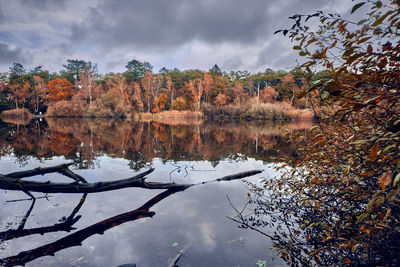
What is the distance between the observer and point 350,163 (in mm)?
2881

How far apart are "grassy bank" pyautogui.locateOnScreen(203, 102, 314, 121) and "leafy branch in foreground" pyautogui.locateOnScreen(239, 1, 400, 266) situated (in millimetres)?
38143

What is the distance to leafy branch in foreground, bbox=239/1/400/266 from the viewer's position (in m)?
1.43

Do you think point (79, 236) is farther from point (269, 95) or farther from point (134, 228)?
point (269, 95)

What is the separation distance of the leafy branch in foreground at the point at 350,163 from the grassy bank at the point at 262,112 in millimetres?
38143

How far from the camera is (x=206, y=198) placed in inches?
231

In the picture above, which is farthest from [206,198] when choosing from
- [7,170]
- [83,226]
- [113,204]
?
[7,170]

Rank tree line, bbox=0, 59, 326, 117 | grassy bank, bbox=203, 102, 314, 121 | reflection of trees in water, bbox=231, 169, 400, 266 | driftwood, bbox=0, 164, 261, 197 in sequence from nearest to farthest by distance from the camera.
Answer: reflection of trees in water, bbox=231, 169, 400, 266, driftwood, bbox=0, 164, 261, 197, grassy bank, bbox=203, 102, 314, 121, tree line, bbox=0, 59, 326, 117

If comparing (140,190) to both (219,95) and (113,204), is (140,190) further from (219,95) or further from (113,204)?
(219,95)

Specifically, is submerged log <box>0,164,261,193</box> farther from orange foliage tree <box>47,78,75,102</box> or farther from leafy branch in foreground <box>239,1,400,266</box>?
orange foliage tree <box>47,78,75,102</box>

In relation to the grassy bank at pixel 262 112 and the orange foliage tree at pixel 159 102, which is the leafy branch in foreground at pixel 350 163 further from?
the orange foliage tree at pixel 159 102

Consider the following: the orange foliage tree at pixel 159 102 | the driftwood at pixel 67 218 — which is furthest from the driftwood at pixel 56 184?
the orange foliage tree at pixel 159 102

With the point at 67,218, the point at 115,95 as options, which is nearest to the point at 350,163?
the point at 67,218

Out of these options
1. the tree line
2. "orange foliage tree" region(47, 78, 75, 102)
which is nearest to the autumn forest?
the tree line

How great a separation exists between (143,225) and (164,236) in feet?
2.11
